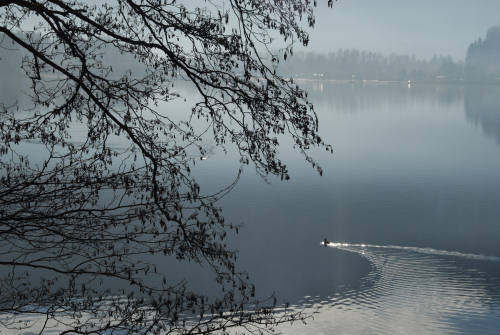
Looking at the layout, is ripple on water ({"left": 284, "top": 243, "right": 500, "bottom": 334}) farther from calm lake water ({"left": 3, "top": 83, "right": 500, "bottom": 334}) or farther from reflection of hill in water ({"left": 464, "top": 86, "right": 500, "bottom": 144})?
reflection of hill in water ({"left": 464, "top": 86, "right": 500, "bottom": 144})

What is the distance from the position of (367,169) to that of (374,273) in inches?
1244

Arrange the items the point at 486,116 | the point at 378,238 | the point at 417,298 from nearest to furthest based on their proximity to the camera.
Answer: the point at 417,298
the point at 378,238
the point at 486,116

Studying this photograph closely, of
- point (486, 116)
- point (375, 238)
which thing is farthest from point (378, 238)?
point (486, 116)

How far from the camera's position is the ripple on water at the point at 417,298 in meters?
26.9

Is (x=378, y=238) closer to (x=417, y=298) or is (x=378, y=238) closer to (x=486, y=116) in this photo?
(x=417, y=298)

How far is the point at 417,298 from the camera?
2981cm

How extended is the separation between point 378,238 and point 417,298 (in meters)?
9.68

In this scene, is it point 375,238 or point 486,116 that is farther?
point 486,116

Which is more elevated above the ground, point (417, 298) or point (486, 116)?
point (486, 116)

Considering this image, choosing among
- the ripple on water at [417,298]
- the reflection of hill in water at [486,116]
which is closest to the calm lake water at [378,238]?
the ripple on water at [417,298]

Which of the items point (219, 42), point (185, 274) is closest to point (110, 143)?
point (185, 274)

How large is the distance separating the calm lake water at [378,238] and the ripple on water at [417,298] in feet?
0.19

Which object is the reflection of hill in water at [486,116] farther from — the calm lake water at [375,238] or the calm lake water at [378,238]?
the calm lake water at [375,238]

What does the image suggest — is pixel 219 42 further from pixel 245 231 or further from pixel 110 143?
→ pixel 110 143
